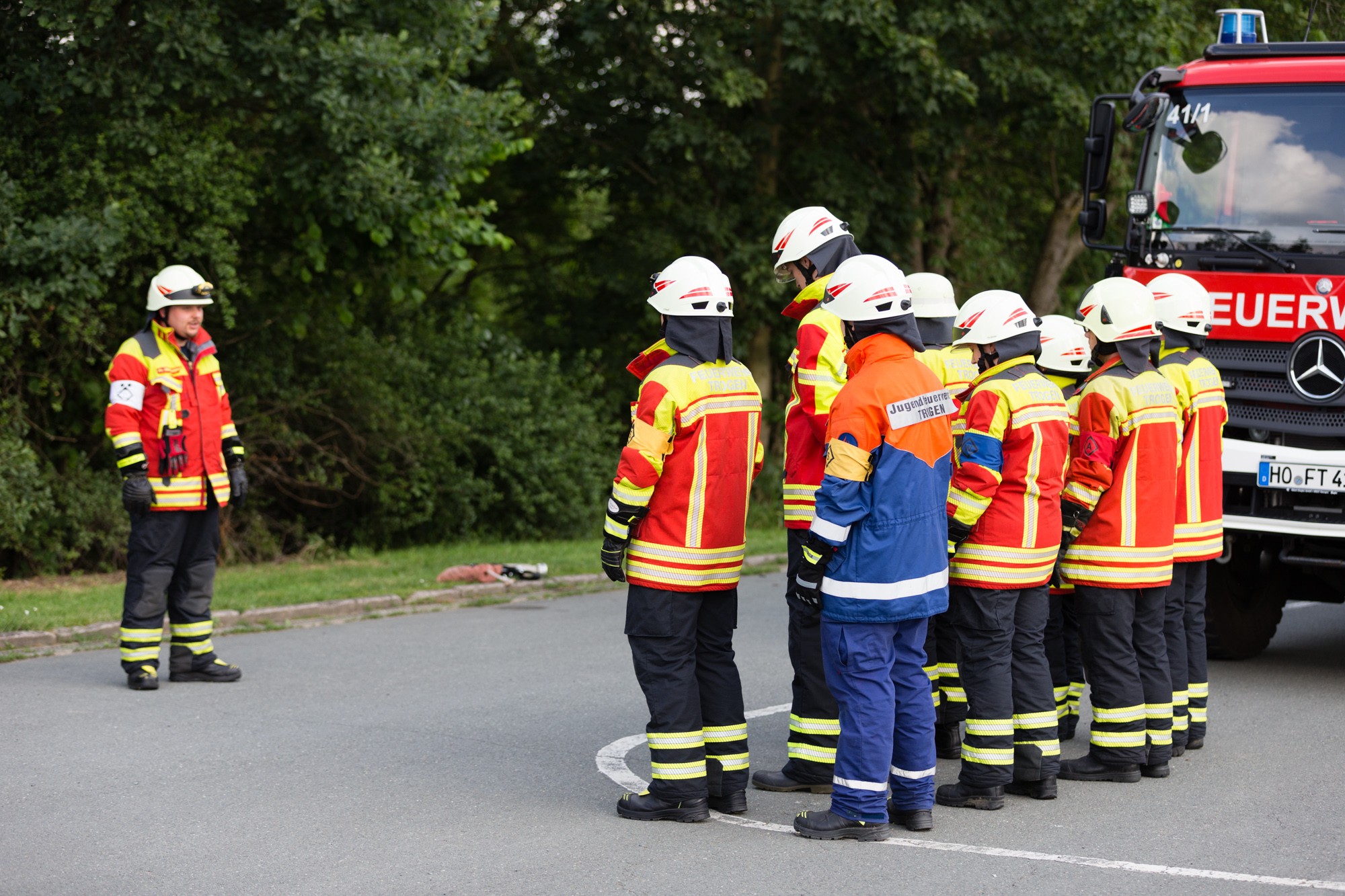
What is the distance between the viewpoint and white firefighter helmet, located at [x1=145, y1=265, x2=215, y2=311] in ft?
27.1

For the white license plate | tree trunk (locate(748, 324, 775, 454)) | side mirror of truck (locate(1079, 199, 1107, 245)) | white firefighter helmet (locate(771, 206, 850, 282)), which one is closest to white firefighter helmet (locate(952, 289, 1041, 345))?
white firefighter helmet (locate(771, 206, 850, 282))

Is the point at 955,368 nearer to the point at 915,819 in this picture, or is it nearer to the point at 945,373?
the point at 945,373

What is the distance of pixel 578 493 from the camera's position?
56.5ft

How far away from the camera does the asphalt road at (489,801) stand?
4.97m

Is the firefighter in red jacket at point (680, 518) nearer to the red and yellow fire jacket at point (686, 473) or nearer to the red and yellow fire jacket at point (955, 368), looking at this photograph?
the red and yellow fire jacket at point (686, 473)

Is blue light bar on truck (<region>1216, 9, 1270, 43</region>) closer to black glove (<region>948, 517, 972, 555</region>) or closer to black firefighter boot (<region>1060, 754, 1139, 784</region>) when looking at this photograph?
black glove (<region>948, 517, 972, 555</region>)

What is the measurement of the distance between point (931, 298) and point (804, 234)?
0.97 m

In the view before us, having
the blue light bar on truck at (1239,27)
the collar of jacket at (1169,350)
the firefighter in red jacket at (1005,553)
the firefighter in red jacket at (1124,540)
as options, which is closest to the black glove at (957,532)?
the firefighter in red jacket at (1005,553)

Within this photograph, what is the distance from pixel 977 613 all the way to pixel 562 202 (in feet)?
53.0

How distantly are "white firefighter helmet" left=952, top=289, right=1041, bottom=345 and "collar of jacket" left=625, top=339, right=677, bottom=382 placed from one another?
51.7 inches

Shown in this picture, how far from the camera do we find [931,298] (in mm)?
6648

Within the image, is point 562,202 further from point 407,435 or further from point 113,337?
point 113,337

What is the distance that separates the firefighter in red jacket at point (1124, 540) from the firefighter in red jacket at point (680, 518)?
174 cm

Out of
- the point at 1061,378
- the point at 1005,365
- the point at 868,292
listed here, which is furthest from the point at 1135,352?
the point at 868,292
